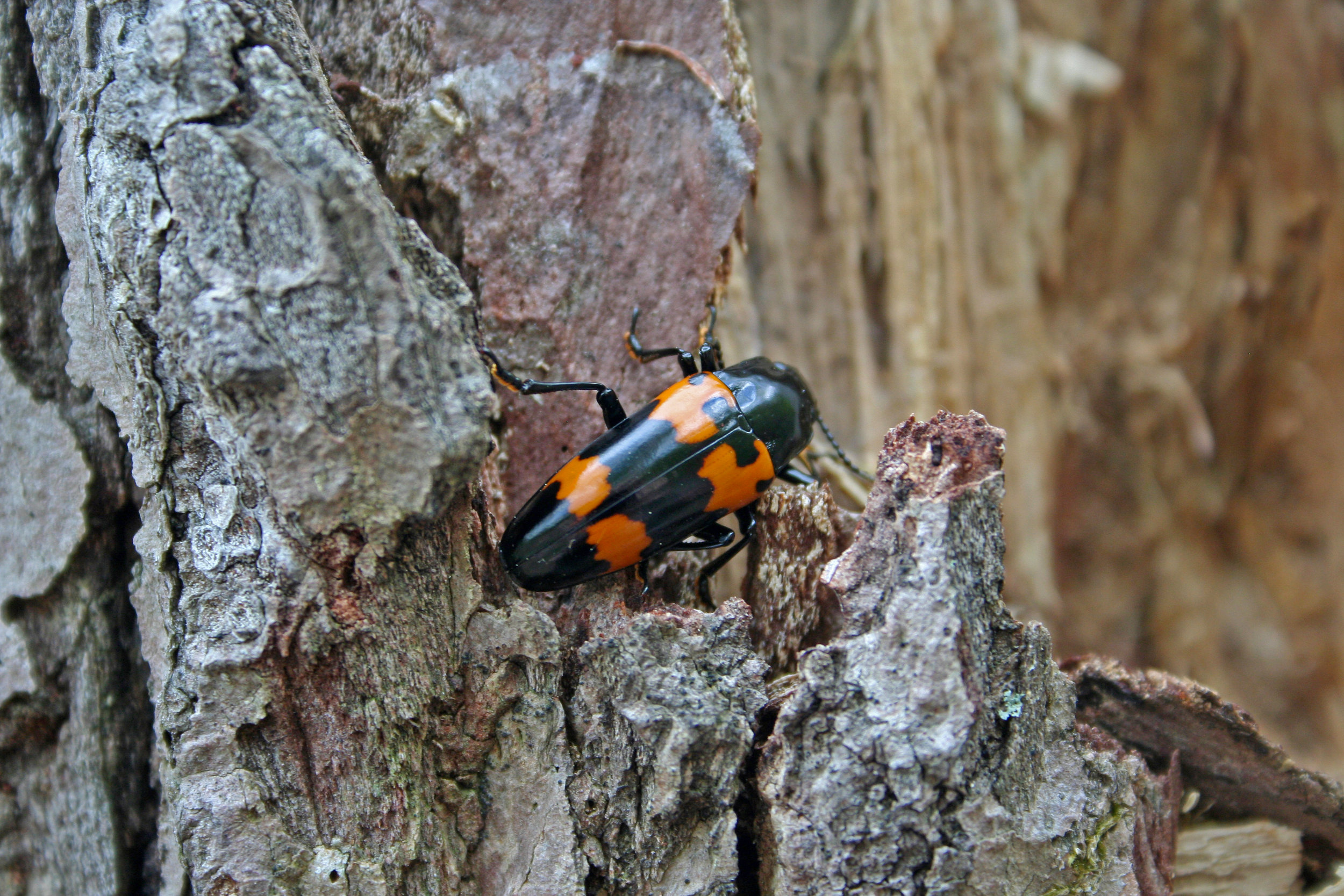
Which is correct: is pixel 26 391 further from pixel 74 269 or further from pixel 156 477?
pixel 156 477

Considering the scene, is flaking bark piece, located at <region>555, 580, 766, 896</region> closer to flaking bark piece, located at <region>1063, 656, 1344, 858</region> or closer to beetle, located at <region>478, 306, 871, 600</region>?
beetle, located at <region>478, 306, 871, 600</region>

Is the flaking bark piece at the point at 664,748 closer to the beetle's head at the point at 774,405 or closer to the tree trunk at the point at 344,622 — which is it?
the tree trunk at the point at 344,622

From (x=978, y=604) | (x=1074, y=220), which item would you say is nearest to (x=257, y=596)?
(x=978, y=604)

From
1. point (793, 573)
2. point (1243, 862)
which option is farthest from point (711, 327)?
point (1243, 862)

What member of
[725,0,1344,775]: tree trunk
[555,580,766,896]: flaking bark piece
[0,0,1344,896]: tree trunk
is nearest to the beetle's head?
[725,0,1344,775]: tree trunk

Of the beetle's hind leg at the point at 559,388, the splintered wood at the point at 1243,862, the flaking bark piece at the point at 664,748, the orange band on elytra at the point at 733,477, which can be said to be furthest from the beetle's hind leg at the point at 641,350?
the splintered wood at the point at 1243,862

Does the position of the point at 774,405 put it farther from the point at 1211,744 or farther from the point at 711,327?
the point at 1211,744
